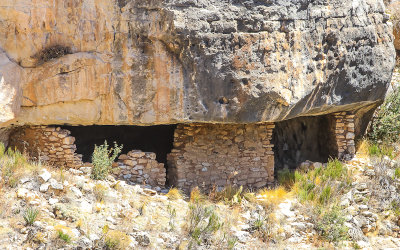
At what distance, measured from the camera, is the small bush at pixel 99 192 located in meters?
7.36

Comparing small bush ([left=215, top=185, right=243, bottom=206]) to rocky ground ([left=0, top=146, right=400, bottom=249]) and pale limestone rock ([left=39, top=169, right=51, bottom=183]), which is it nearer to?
rocky ground ([left=0, top=146, right=400, bottom=249])

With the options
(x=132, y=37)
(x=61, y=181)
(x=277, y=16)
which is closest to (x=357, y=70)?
(x=277, y=16)

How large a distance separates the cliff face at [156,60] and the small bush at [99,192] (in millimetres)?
1070

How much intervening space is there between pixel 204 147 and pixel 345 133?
2.73 m

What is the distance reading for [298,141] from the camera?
10844 mm

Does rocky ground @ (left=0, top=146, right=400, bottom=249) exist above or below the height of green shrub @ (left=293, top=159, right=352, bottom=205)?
below

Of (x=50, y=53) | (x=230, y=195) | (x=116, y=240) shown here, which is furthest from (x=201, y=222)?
(x=50, y=53)

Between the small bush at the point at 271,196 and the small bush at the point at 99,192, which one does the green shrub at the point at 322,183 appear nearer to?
the small bush at the point at 271,196

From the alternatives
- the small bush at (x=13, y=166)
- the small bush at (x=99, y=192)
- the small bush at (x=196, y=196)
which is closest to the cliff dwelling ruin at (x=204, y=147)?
the small bush at (x=13, y=166)

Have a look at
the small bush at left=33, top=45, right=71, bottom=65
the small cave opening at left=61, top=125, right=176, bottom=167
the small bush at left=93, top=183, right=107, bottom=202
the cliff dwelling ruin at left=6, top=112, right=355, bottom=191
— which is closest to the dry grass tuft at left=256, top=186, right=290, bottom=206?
the cliff dwelling ruin at left=6, top=112, right=355, bottom=191

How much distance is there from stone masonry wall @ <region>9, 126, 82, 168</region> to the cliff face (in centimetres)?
30

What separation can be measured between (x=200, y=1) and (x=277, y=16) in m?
1.18

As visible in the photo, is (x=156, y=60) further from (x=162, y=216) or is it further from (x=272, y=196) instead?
(x=272, y=196)

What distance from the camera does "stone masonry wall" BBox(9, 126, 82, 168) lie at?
8.27m
